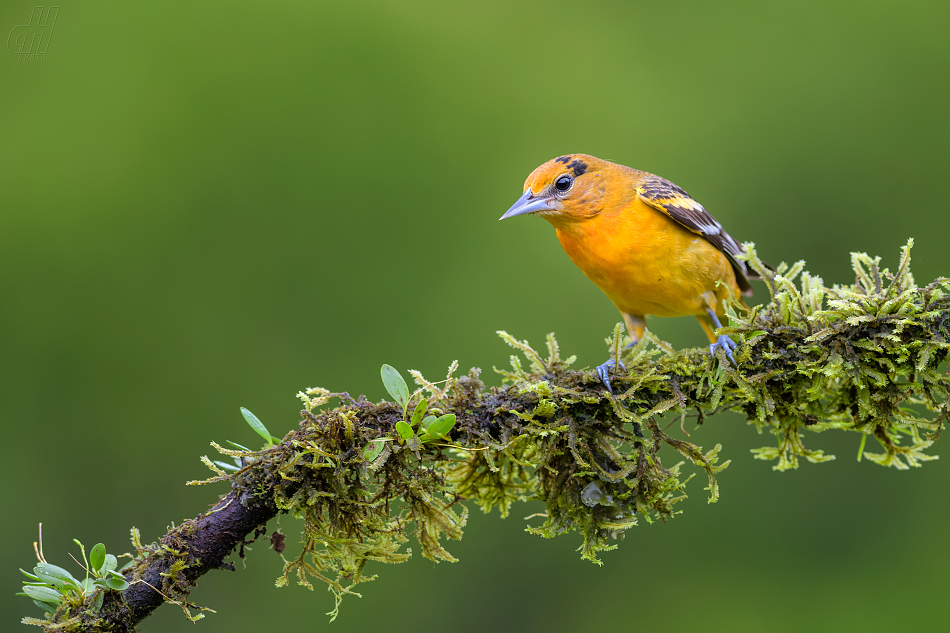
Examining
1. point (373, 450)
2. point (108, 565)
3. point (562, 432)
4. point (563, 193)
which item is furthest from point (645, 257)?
point (108, 565)

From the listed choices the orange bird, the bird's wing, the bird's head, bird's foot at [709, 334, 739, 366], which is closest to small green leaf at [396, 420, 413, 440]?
bird's foot at [709, 334, 739, 366]

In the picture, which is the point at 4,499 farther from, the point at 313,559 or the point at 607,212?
the point at 607,212

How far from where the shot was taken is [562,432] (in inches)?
109

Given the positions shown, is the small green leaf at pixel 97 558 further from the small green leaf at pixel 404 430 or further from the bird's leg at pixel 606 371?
the bird's leg at pixel 606 371

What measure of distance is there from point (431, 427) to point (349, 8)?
525 centimetres

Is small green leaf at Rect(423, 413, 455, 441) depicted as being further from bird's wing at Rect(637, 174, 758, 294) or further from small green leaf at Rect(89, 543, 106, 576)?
bird's wing at Rect(637, 174, 758, 294)

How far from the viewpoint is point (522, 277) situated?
20.6 ft

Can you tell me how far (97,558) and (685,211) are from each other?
2.94 metres

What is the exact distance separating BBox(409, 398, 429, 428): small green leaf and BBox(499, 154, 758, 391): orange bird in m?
1.41

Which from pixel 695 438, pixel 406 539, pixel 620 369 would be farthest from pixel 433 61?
pixel 406 539

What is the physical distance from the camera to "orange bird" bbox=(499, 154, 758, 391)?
371 cm

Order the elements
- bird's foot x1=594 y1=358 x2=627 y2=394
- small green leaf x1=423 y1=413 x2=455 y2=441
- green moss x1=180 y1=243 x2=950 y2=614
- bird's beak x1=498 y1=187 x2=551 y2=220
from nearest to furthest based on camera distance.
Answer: small green leaf x1=423 y1=413 x2=455 y2=441 → green moss x1=180 y1=243 x2=950 y2=614 → bird's foot x1=594 y1=358 x2=627 y2=394 → bird's beak x1=498 y1=187 x2=551 y2=220

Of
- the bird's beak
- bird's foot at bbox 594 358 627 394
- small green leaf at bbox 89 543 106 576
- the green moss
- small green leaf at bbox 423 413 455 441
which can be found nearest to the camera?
small green leaf at bbox 89 543 106 576

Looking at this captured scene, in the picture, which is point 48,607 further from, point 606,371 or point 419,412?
point 606,371
